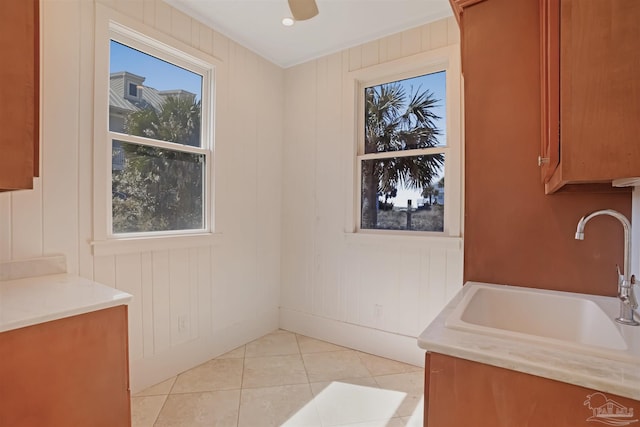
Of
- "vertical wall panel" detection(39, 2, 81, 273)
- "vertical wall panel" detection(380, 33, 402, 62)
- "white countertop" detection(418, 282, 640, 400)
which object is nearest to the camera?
"white countertop" detection(418, 282, 640, 400)

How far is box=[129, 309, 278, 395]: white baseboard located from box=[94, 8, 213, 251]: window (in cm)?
86

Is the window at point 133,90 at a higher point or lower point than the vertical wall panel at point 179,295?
higher

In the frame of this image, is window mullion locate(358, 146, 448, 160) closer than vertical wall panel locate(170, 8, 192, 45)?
No

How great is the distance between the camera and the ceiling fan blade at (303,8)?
1.57m

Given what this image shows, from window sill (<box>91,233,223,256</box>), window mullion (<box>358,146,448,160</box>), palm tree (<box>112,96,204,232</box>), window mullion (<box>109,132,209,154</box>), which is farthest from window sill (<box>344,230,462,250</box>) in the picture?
window mullion (<box>109,132,209,154</box>)

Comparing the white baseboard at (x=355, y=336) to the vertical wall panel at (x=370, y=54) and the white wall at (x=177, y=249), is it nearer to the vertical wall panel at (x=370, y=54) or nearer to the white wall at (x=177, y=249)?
the white wall at (x=177, y=249)

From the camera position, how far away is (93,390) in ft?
4.07

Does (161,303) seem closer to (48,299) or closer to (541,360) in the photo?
(48,299)

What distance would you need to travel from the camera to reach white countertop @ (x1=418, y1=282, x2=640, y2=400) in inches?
27.5

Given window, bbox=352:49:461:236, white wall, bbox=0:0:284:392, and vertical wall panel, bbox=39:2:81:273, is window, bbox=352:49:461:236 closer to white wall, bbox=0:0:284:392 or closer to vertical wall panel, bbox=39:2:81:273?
white wall, bbox=0:0:284:392

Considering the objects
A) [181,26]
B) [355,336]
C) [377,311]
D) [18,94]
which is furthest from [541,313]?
[181,26]

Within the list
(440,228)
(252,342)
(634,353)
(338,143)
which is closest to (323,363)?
(252,342)

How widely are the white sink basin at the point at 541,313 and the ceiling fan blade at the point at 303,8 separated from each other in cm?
155

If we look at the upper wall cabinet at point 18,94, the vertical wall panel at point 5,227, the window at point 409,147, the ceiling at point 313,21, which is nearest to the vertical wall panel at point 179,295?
the vertical wall panel at point 5,227
